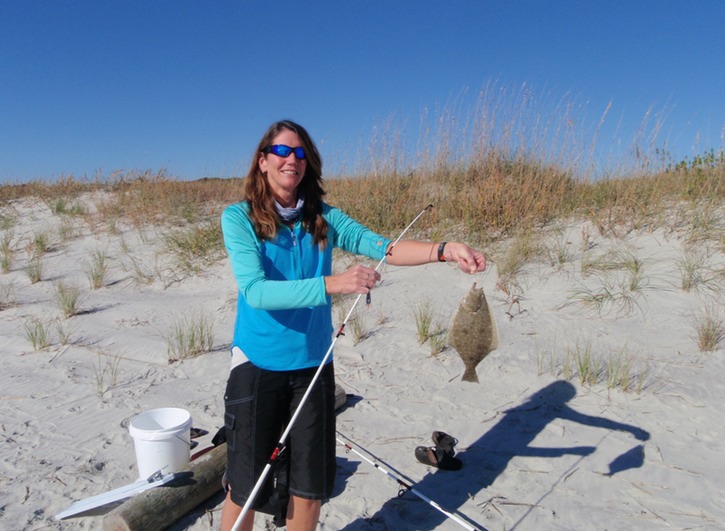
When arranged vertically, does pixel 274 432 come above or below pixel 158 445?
above

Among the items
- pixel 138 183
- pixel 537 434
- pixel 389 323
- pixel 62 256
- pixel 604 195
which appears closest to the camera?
pixel 537 434

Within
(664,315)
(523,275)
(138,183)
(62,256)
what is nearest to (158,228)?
(62,256)

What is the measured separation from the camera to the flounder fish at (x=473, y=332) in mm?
3346

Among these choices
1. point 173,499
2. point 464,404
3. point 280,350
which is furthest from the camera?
point 464,404

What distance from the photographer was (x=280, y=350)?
2.43 meters

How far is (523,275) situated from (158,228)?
287 inches

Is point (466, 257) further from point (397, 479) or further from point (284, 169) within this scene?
point (397, 479)

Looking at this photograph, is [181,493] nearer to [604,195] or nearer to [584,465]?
[584,465]

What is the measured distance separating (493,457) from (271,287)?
8.37 feet

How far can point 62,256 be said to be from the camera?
9.93 m

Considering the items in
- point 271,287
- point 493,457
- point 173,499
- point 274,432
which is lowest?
point 493,457

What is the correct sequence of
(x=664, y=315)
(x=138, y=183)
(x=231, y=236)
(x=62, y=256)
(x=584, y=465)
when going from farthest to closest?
(x=138, y=183) < (x=62, y=256) < (x=664, y=315) < (x=584, y=465) < (x=231, y=236)

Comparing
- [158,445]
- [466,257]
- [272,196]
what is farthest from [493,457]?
[272,196]

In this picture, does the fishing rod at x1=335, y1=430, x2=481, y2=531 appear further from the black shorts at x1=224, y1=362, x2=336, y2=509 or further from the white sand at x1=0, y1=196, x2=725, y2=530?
the black shorts at x1=224, y1=362, x2=336, y2=509
